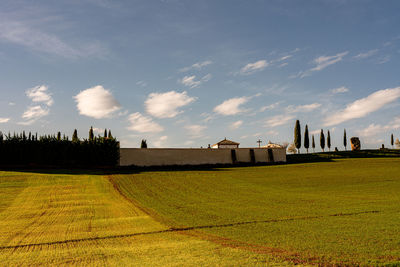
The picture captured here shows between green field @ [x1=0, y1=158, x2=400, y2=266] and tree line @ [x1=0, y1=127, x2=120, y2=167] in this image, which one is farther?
tree line @ [x1=0, y1=127, x2=120, y2=167]

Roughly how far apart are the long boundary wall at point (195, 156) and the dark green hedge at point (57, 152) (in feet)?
9.98

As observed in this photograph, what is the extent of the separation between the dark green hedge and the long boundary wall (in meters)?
3.04

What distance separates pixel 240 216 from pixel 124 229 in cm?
633

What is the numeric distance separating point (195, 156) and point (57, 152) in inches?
944

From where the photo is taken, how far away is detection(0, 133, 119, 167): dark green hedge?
4872 centimetres

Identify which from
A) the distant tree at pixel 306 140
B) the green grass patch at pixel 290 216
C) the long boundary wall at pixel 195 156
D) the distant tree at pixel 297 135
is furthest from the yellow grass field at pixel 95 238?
the distant tree at pixel 306 140

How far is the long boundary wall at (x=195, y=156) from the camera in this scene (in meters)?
54.5

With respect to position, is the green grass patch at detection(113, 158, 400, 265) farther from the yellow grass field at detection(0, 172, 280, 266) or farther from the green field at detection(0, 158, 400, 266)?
the yellow grass field at detection(0, 172, 280, 266)

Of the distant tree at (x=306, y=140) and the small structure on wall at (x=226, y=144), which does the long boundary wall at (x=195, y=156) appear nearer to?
the small structure on wall at (x=226, y=144)

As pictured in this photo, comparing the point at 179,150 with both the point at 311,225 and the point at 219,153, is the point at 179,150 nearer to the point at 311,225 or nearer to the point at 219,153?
the point at 219,153

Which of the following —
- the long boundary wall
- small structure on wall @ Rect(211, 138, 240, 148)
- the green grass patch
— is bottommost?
the green grass patch

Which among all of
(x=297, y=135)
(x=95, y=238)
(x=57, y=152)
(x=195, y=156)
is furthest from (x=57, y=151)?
(x=297, y=135)

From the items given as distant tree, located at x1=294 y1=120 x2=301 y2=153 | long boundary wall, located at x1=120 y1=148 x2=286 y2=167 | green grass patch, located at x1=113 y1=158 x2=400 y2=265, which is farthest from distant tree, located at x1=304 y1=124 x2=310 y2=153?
green grass patch, located at x1=113 y1=158 x2=400 y2=265

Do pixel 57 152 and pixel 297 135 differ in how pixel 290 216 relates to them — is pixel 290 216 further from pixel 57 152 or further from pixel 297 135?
pixel 297 135
